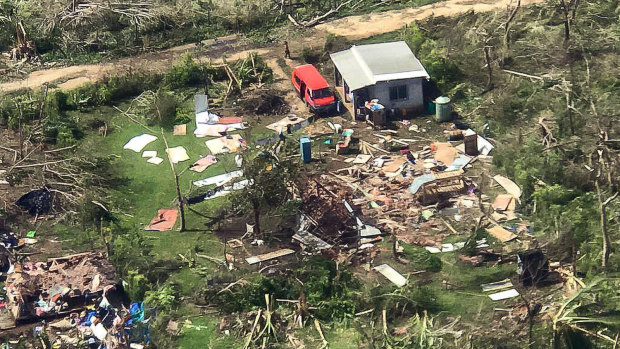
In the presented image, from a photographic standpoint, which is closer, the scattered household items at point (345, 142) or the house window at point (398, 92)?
the scattered household items at point (345, 142)

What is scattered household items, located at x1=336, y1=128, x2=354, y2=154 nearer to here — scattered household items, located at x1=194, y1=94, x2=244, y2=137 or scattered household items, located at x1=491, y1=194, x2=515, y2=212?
scattered household items, located at x1=194, y1=94, x2=244, y2=137

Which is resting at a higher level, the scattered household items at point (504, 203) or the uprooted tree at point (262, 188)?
the uprooted tree at point (262, 188)

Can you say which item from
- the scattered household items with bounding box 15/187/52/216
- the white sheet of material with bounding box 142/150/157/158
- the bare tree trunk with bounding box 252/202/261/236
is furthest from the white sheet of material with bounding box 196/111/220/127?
the bare tree trunk with bounding box 252/202/261/236

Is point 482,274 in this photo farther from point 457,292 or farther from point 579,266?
point 579,266

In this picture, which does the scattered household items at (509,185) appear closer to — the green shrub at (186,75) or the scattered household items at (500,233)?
the scattered household items at (500,233)

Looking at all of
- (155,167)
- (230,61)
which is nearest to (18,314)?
(155,167)

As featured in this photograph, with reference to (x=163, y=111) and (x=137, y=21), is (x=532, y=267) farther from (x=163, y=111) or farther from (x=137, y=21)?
(x=137, y=21)

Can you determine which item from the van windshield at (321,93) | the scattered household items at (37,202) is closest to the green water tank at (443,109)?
the van windshield at (321,93)
